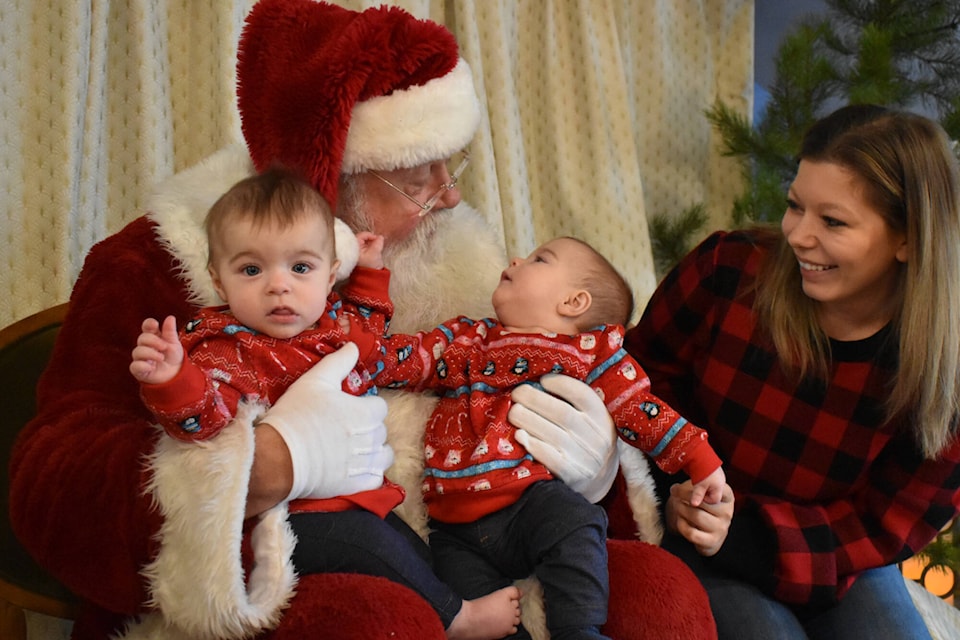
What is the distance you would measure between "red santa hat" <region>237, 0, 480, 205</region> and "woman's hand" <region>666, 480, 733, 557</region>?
786mm

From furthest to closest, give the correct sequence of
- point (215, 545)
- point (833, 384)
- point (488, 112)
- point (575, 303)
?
point (488, 112)
point (833, 384)
point (575, 303)
point (215, 545)

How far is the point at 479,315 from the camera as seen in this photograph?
1.81m

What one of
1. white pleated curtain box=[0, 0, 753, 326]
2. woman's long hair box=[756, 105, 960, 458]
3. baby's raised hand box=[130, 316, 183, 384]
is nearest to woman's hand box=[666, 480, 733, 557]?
woman's long hair box=[756, 105, 960, 458]

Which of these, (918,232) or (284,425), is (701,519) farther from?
(284,425)

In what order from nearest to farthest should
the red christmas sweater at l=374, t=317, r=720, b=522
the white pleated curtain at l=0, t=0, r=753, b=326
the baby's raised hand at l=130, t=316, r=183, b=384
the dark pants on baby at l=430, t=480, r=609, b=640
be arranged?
the baby's raised hand at l=130, t=316, r=183, b=384 < the dark pants on baby at l=430, t=480, r=609, b=640 < the red christmas sweater at l=374, t=317, r=720, b=522 < the white pleated curtain at l=0, t=0, r=753, b=326

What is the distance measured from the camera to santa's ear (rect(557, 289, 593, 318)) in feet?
5.13

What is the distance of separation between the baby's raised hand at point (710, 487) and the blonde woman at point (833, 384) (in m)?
0.09

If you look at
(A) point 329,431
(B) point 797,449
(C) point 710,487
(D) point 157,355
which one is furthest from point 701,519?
(D) point 157,355

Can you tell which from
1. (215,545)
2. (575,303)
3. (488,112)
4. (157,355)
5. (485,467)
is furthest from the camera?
(488,112)

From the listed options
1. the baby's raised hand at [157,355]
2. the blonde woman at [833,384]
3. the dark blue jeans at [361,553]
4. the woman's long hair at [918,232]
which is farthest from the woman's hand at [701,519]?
the baby's raised hand at [157,355]

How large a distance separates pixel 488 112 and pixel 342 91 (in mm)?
1161

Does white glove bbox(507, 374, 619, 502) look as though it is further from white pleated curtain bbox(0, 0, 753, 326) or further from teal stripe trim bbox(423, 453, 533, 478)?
white pleated curtain bbox(0, 0, 753, 326)

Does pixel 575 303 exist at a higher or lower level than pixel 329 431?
higher

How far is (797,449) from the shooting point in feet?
5.62
